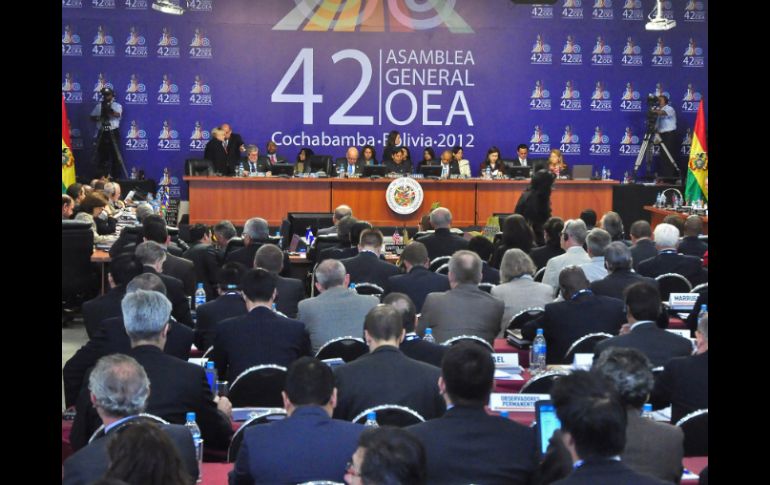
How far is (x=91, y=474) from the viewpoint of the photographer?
12.1 feet

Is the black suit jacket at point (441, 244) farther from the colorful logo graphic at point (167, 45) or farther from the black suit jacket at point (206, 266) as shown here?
the colorful logo graphic at point (167, 45)

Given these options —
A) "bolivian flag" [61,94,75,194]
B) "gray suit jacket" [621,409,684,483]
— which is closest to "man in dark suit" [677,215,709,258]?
"gray suit jacket" [621,409,684,483]

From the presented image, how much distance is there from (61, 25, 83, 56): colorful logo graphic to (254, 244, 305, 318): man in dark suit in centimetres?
1240

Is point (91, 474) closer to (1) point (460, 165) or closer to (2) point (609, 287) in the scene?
(2) point (609, 287)

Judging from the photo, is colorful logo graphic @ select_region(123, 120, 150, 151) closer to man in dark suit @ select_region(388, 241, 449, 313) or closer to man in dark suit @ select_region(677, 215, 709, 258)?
man in dark suit @ select_region(677, 215, 709, 258)

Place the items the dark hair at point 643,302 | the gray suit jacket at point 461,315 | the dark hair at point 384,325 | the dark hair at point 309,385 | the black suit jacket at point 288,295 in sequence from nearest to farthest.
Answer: the dark hair at point 309,385 → the dark hair at point 384,325 → the dark hair at point 643,302 → the gray suit jacket at point 461,315 → the black suit jacket at point 288,295

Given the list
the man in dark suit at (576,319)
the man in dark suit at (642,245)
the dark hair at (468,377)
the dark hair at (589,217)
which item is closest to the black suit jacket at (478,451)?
the dark hair at (468,377)

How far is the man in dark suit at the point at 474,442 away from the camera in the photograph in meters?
3.88

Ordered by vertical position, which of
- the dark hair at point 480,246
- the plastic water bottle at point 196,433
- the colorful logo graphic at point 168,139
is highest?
the colorful logo graphic at point 168,139

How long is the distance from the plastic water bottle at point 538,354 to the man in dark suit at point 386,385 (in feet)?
4.34

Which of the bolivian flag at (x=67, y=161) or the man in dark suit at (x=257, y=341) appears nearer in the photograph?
the man in dark suit at (x=257, y=341)

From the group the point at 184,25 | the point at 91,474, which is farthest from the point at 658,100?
the point at 91,474

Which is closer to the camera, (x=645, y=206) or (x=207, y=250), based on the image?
(x=207, y=250)
